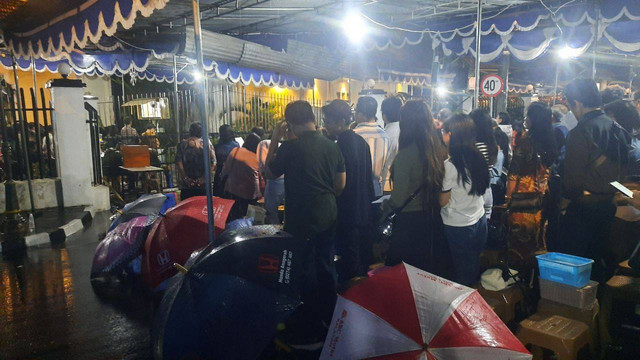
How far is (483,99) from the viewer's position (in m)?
23.9

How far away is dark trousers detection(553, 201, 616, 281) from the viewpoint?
432 centimetres

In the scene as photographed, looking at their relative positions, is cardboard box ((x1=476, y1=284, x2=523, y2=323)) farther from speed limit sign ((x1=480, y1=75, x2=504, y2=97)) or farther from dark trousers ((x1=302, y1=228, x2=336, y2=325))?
speed limit sign ((x1=480, y1=75, x2=504, y2=97))

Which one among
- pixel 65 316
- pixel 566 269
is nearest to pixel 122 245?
pixel 65 316

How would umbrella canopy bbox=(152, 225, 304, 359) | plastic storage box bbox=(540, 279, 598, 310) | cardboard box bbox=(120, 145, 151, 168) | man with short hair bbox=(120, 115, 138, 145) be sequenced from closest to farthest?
umbrella canopy bbox=(152, 225, 304, 359) → plastic storage box bbox=(540, 279, 598, 310) → cardboard box bbox=(120, 145, 151, 168) → man with short hair bbox=(120, 115, 138, 145)

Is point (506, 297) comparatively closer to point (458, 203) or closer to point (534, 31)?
point (458, 203)

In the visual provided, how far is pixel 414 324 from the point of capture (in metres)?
2.04

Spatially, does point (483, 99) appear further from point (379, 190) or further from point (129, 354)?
point (129, 354)

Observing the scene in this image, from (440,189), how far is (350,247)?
1142mm

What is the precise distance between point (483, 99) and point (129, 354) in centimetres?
2323

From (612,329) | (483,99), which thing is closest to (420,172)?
(612,329)

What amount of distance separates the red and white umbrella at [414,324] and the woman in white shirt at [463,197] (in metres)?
1.51

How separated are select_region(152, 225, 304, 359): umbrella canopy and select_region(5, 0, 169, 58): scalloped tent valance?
2.74 metres

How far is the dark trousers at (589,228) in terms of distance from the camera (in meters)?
4.32

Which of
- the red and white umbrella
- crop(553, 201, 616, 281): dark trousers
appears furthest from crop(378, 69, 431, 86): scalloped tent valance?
the red and white umbrella
